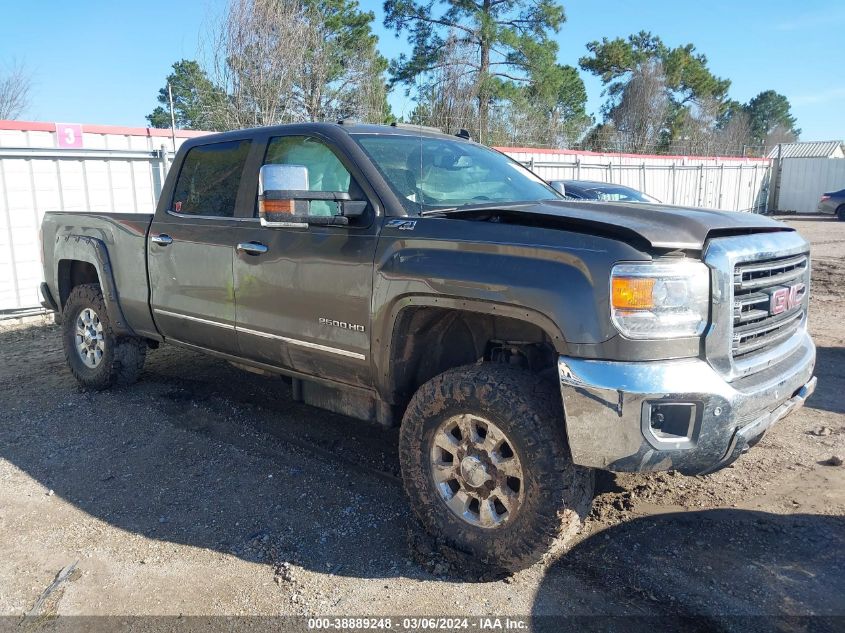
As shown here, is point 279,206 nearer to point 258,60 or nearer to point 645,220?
point 645,220

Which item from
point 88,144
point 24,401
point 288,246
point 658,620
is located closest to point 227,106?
point 88,144

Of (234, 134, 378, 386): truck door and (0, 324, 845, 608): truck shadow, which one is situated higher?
(234, 134, 378, 386): truck door

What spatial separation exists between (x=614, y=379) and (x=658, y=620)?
3.37 ft

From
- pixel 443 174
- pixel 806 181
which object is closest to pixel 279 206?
pixel 443 174

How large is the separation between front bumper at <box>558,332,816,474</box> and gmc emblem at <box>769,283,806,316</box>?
50 cm

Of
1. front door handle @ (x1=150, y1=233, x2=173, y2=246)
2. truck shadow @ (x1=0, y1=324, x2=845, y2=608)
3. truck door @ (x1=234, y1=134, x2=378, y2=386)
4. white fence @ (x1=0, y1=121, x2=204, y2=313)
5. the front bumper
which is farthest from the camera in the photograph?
white fence @ (x1=0, y1=121, x2=204, y2=313)

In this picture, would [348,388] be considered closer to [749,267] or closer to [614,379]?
[614,379]

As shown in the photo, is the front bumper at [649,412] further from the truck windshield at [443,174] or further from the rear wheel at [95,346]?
the rear wheel at [95,346]

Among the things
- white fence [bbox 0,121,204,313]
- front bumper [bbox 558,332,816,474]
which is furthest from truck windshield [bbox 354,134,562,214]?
white fence [bbox 0,121,204,313]

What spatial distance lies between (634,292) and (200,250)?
2975 mm

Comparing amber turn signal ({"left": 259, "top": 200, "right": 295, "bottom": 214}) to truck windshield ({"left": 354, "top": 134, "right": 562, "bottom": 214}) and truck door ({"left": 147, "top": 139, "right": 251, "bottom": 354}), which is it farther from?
truck door ({"left": 147, "top": 139, "right": 251, "bottom": 354})

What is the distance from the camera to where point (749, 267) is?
9.68ft

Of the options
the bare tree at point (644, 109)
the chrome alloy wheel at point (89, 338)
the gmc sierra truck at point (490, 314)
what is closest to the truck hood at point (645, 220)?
the gmc sierra truck at point (490, 314)

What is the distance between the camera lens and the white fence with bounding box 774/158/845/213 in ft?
99.2
